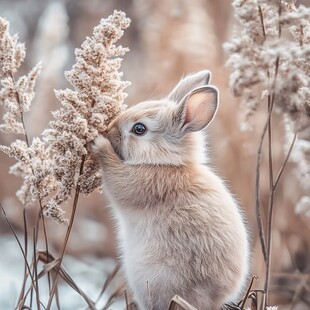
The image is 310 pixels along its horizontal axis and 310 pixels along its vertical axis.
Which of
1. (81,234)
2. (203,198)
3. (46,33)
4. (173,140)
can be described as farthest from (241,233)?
(81,234)

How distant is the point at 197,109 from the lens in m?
1.46

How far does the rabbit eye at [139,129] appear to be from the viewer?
1.54 m

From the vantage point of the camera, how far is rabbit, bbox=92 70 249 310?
4.46ft

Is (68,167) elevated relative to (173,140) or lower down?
lower down

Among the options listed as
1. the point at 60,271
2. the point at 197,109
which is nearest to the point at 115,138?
the point at 197,109

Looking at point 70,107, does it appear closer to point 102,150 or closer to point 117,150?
point 102,150

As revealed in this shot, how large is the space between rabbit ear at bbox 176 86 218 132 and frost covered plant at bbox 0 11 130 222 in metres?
0.18

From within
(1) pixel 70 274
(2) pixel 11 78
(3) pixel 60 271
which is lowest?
(3) pixel 60 271

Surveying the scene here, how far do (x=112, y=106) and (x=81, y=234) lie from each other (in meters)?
1.84

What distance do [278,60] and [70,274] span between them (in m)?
1.51

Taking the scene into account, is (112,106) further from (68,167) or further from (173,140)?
(173,140)

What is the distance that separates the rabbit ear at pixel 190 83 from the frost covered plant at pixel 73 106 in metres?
0.33

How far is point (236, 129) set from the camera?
2.57 m

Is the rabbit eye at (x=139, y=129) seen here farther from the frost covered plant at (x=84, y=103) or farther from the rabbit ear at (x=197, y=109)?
the frost covered plant at (x=84, y=103)
